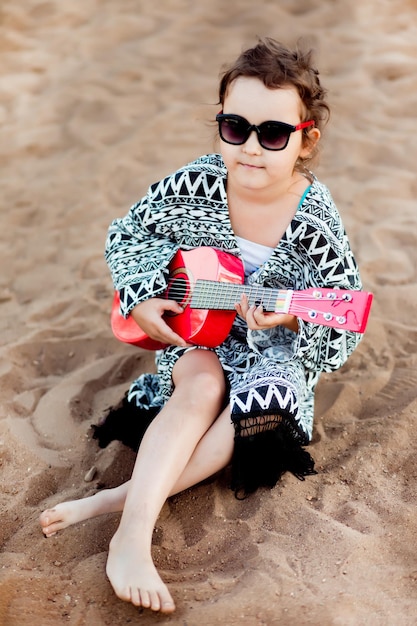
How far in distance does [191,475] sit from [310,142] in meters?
1.21

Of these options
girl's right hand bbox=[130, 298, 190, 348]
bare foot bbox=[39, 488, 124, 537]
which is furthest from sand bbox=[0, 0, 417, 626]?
girl's right hand bbox=[130, 298, 190, 348]

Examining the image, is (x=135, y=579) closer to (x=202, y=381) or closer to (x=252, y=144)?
(x=202, y=381)

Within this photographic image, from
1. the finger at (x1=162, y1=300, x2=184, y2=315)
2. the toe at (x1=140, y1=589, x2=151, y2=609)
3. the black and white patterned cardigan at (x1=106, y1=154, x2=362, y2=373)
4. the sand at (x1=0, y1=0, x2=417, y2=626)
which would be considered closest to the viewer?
the toe at (x1=140, y1=589, x2=151, y2=609)

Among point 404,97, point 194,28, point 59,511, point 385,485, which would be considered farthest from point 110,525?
point 194,28

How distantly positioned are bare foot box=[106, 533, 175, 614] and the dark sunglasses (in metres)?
1.31

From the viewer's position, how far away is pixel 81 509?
2.29 metres

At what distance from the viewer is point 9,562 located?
84.4 inches

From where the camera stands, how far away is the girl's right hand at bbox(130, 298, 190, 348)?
256 centimetres

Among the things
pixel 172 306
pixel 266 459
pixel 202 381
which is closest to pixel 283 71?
pixel 172 306

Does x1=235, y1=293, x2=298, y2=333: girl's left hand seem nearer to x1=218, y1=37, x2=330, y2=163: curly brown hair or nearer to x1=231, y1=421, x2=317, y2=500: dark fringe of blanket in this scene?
x1=231, y1=421, x2=317, y2=500: dark fringe of blanket

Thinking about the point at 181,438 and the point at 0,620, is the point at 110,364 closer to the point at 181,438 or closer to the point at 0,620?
the point at 181,438

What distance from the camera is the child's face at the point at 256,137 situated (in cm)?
235

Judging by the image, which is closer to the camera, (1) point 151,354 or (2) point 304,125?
(2) point 304,125

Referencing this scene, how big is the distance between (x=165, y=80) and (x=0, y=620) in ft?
15.0
